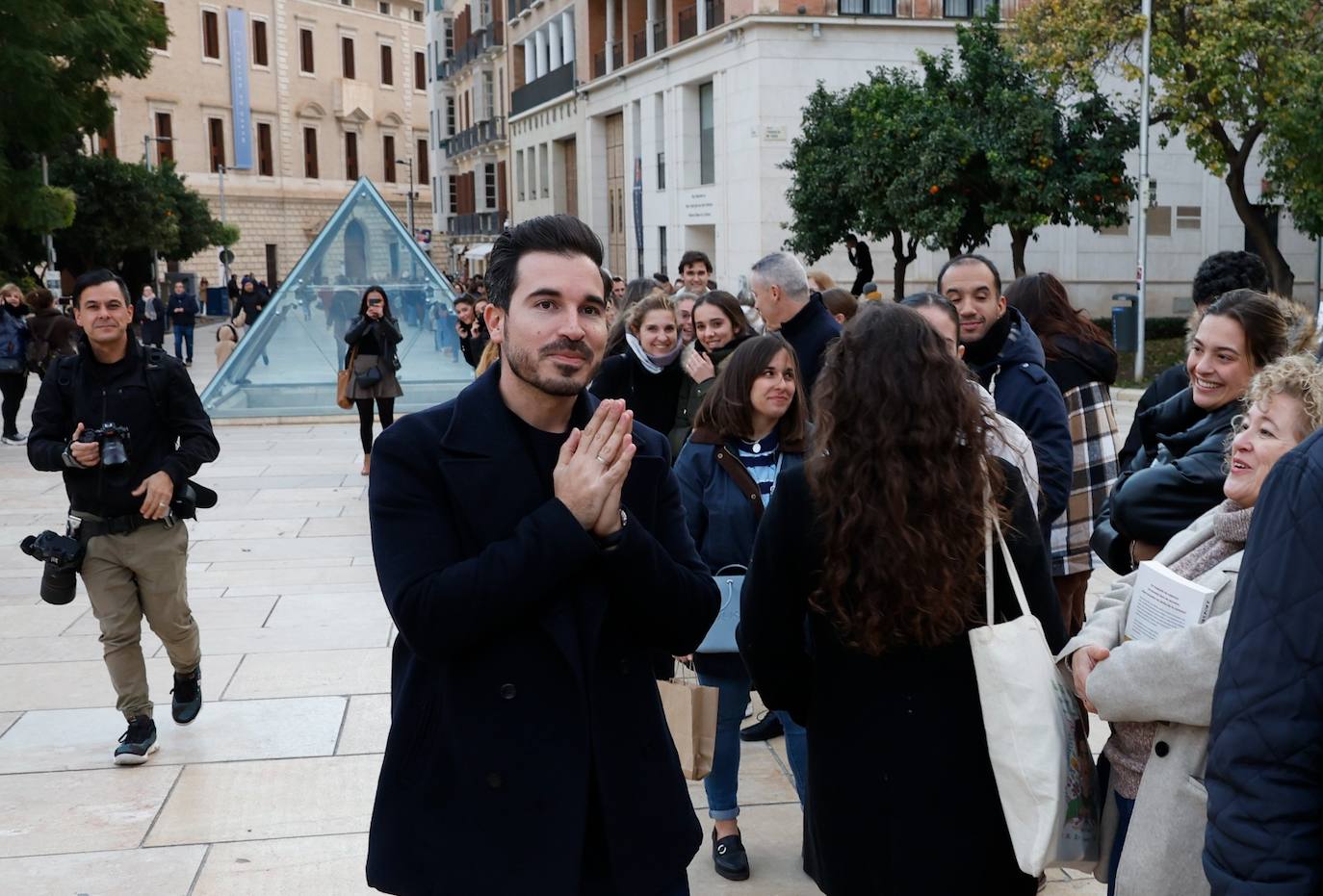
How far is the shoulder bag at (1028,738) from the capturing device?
9.21 feet

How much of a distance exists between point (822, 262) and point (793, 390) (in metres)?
29.2

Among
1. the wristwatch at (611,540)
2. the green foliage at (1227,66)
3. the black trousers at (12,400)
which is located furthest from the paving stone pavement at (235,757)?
the green foliage at (1227,66)

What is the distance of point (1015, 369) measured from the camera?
4926mm

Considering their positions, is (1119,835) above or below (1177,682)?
below

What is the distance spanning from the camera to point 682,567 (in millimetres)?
2629

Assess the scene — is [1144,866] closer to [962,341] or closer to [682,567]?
[682,567]

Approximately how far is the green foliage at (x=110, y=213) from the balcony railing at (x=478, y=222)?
14717mm

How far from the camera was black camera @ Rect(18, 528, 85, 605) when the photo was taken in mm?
5570

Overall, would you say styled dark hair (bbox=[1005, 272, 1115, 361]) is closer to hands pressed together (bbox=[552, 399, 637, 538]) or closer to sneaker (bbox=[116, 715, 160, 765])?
hands pressed together (bbox=[552, 399, 637, 538])

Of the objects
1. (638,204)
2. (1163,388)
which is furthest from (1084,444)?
(638,204)

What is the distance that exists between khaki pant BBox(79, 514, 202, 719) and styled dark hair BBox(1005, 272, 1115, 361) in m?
3.43

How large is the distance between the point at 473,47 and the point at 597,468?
6336 cm

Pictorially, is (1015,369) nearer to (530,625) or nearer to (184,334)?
(530,625)

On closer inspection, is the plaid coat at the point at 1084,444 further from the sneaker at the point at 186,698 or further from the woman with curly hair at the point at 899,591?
the sneaker at the point at 186,698
